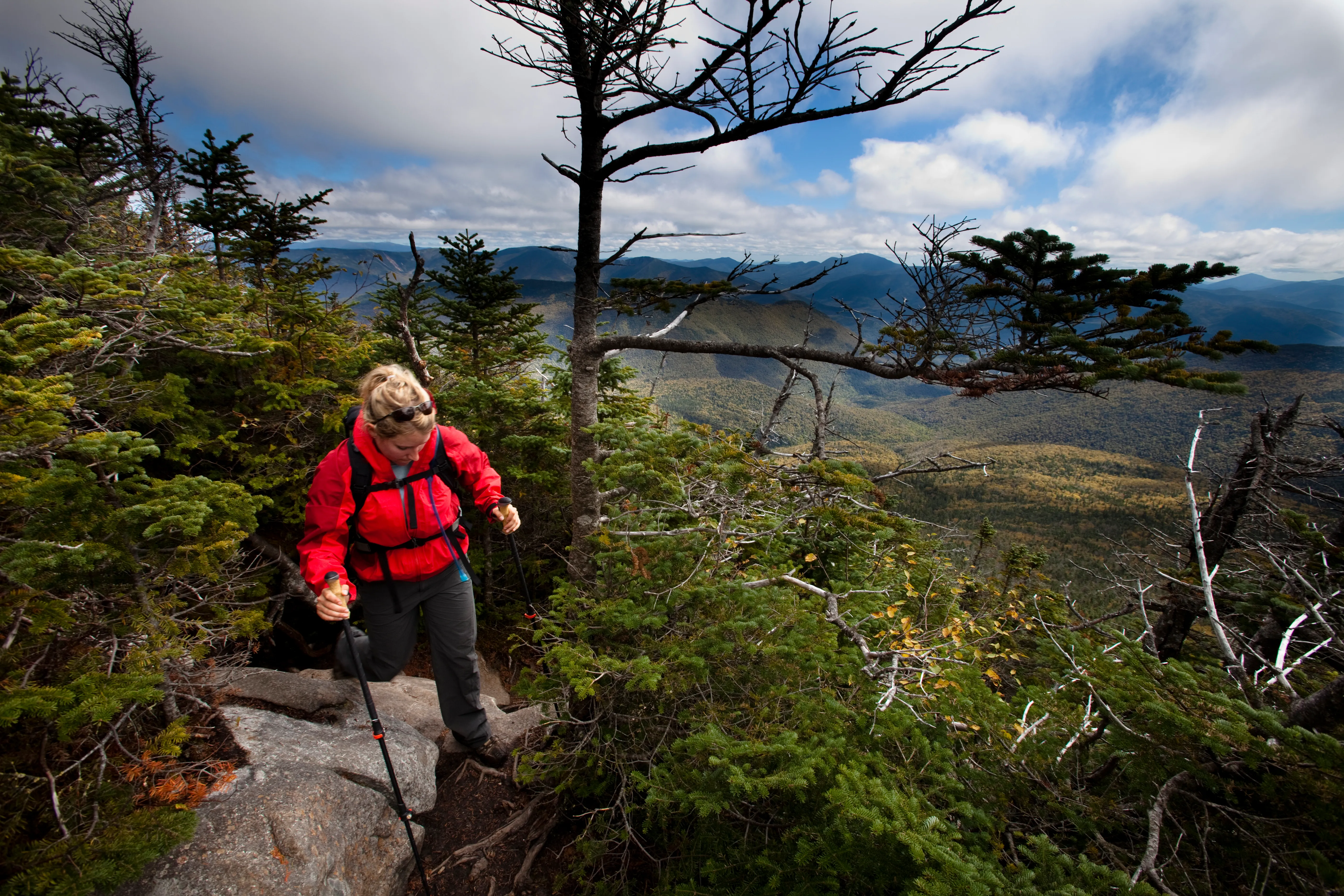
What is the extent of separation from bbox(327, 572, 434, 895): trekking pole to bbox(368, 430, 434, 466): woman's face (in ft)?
2.56

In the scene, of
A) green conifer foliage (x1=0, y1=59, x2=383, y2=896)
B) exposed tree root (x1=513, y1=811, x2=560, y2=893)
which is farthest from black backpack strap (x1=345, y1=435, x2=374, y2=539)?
exposed tree root (x1=513, y1=811, x2=560, y2=893)

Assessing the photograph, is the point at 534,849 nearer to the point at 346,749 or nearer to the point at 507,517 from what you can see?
the point at 346,749

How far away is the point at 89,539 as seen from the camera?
261 centimetres

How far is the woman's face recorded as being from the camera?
3021mm

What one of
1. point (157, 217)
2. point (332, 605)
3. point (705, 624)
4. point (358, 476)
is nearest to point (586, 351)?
point (358, 476)

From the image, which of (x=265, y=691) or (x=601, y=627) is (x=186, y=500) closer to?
(x=265, y=691)

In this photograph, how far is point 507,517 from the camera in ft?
11.8

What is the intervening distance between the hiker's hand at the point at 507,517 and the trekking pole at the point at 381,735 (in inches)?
40.1

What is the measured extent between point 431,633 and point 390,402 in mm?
1987

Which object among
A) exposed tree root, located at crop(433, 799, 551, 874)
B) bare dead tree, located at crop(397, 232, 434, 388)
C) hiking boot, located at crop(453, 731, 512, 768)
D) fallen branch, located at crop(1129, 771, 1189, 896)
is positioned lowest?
exposed tree root, located at crop(433, 799, 551, 874)

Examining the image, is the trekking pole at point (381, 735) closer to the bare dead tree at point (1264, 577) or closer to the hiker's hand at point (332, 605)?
the hiker's hand at point (332, 605)

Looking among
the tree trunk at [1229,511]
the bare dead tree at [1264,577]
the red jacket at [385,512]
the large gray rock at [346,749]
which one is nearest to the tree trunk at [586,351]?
the red jacket at [385,512]

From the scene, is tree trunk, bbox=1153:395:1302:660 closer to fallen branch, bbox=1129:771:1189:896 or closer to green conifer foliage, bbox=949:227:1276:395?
green conifer foliage, bbox=949:227:1276:395

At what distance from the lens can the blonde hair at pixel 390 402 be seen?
2.97 m
